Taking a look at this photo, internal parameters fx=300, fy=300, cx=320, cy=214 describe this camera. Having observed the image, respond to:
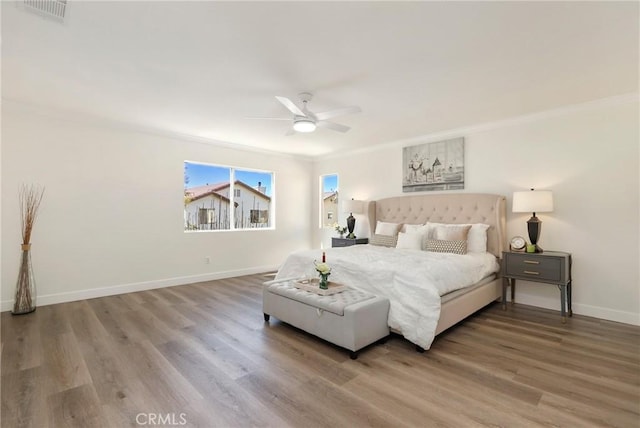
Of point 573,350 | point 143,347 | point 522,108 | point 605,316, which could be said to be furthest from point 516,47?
point 143,347

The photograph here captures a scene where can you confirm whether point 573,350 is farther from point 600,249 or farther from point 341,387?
point 341,387

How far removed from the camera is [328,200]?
7000 millimetres

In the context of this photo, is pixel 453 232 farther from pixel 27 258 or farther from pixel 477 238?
pixel 27 258

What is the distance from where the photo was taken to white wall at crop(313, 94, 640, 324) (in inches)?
134

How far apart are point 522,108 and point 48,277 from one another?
21.5 feet

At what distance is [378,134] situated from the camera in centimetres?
505

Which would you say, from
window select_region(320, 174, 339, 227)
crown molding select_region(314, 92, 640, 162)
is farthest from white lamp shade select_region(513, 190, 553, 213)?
window select_region(320, 174, 339, 227)

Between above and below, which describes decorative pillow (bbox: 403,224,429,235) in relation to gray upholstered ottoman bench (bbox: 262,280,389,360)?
above

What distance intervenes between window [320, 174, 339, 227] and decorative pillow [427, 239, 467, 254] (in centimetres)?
289

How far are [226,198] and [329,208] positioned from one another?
7.65 feet

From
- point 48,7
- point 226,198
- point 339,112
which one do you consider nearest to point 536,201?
point 339,112

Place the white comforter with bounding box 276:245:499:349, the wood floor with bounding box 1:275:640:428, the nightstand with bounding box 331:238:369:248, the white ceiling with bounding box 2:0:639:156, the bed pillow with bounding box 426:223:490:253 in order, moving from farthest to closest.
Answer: the nightstand with bounding box 331:238:369:248 → the bed pillow with bounding box 426:223:490:253 → the white comforter with bounding box 276:245:499:349 → the white ceiling with bounding box 2:0:639:156 → the wood floor with bounding box 1:275:640:428

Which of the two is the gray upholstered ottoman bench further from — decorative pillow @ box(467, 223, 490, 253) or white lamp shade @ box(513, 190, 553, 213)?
white lamp shade @ box(513, 190, 553, 213)

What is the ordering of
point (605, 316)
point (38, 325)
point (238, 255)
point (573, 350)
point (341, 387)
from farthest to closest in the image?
point (238, 255) → point (605, 316) → point (38, 325) → point (573, 350) → point (341, 387)
